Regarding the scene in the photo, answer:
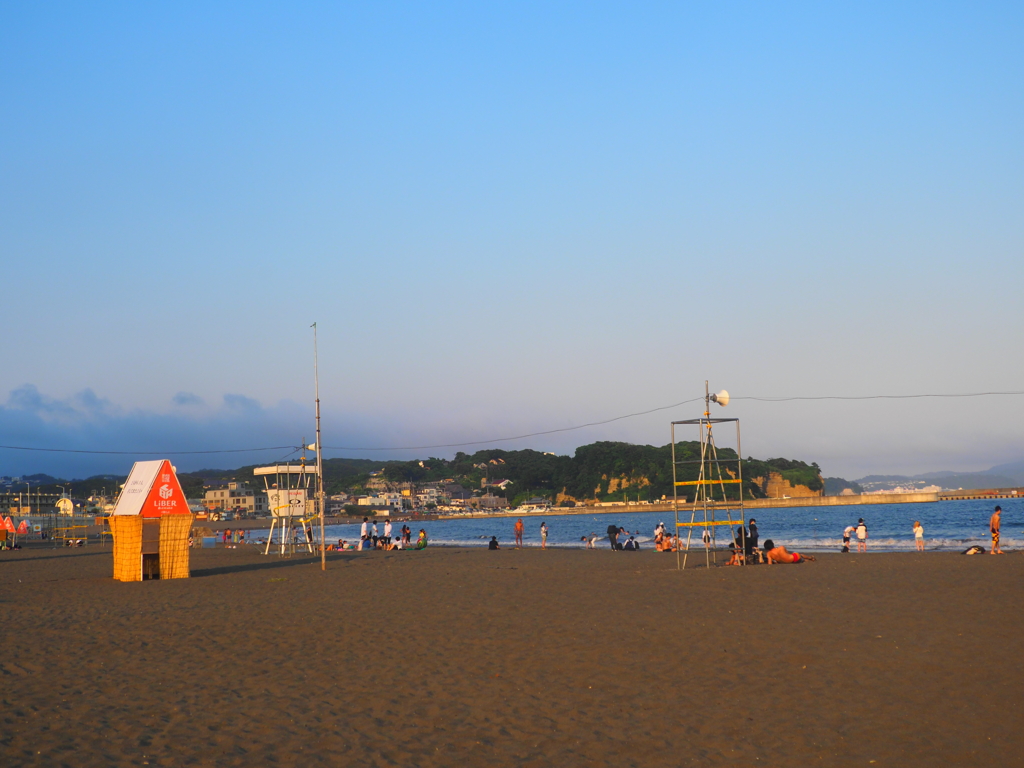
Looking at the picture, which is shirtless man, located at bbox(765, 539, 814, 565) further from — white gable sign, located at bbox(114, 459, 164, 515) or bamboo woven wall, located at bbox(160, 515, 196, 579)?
white gable sign, located at bbox(114, 459, 164, 515)

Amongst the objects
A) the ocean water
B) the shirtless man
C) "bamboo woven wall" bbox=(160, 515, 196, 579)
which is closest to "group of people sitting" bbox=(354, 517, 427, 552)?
the ocean water

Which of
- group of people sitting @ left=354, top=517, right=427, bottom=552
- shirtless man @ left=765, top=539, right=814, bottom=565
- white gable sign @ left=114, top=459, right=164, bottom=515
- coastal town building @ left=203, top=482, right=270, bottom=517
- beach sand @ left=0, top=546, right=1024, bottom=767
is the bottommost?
Result: coastal town building @ left=203, top=482, right=270, bottom=517

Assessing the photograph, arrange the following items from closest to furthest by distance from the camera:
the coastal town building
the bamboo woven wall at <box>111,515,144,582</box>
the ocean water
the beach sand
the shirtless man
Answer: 1. the beach sand
2. the bamboo woven wall at <box>111,515,144,582</box>
3. the shirtless man
4. the ocean water
5. the coastal town building

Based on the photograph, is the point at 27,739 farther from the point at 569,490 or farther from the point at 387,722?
the point at 569,490

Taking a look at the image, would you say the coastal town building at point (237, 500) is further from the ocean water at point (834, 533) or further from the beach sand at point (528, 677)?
the beach sand at point (528, 677)

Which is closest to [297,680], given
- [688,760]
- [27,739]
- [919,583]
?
[27,739]

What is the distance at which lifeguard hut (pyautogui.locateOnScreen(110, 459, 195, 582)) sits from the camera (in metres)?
22.8

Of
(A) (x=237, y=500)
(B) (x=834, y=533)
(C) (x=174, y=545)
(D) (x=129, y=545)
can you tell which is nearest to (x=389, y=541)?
(C) (x=174, y=545)

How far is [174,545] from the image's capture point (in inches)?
929

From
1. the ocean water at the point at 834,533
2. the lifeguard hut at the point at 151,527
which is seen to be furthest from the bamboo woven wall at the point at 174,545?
the ocean water at the point at 834,533

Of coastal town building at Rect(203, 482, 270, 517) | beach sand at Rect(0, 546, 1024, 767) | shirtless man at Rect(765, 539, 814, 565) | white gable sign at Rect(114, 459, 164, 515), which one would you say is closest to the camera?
beach sand at Rect(0, 546, 1024, 767)

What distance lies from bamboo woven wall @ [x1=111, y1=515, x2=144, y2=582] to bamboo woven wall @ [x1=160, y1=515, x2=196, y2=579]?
25.6 inches

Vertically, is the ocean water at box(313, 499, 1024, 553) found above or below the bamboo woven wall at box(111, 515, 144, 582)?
below

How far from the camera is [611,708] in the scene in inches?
329
